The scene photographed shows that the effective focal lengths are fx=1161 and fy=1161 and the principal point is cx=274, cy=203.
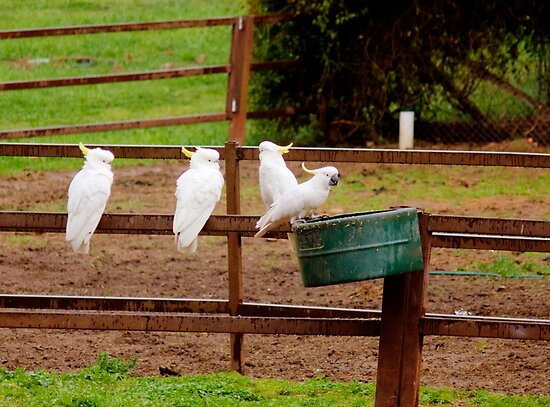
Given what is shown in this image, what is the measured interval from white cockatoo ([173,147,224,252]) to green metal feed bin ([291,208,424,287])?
1008 mm

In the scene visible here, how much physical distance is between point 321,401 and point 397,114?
7.61m

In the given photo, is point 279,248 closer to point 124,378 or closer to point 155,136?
point 124,378

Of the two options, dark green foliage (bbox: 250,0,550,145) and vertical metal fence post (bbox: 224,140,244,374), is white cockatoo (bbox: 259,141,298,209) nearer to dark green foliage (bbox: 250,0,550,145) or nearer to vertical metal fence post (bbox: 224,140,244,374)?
vertical metal fence post (bbox: 224,140,244,374)

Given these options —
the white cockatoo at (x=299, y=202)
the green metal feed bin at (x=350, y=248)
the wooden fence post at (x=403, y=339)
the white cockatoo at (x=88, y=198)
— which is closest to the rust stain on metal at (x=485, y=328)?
the wooden fence post at (x=403, y=339)

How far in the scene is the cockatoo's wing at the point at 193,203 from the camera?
200 inches

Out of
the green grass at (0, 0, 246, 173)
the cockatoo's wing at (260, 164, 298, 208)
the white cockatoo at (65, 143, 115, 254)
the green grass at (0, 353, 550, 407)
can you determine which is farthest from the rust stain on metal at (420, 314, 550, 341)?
the green grass at (0, 0, 246, 173)

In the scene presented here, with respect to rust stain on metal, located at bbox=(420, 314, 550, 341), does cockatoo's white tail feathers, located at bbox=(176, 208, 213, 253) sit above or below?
above

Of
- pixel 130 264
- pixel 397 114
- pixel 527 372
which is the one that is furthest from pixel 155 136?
pixel 527 372

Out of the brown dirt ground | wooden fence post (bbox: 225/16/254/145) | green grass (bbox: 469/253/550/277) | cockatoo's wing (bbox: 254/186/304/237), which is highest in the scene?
wooden fence post (bbox: 225/16/254/145)

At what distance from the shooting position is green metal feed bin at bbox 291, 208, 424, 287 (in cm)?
409

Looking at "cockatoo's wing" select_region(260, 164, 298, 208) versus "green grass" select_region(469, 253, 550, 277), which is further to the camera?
"green grass" select_region(469, 253, 550, 277)

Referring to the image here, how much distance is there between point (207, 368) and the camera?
641cm

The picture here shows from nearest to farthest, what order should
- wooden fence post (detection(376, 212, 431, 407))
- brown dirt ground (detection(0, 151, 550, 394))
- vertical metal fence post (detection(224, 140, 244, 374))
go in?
wooden fence post (detection(376, 212, 431, 407))
vertical metal fence post (detection(224, 140, 244, 374))
brown dirt ground (detection(0, 151, 550, 394))

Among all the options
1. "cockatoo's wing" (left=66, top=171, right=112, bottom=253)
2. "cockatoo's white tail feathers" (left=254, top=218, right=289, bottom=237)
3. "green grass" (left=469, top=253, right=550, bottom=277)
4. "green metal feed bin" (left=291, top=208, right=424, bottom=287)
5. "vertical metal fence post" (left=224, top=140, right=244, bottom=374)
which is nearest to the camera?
"green metal feed bin" (left=291, top=208, right=424, bottom=287)
